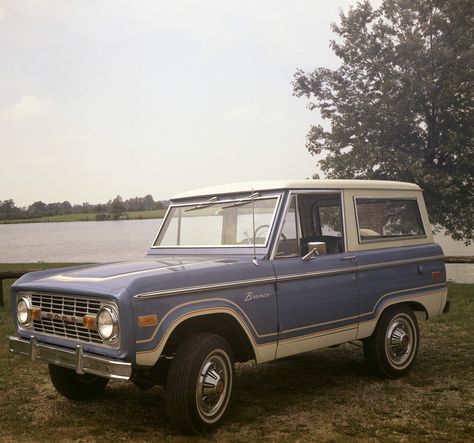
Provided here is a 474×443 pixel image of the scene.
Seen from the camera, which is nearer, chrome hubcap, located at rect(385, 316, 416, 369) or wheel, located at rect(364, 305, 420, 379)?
wheel, located at rect(364, 305, 420, 379)

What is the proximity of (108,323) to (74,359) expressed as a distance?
46 centimetres

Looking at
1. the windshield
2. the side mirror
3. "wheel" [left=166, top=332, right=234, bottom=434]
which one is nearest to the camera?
"wheel" [left=166, top=332, right=234, bottom=434]

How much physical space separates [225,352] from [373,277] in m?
2.11

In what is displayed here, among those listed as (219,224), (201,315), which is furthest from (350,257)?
(201,315)

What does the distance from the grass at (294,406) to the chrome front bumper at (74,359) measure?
654mm

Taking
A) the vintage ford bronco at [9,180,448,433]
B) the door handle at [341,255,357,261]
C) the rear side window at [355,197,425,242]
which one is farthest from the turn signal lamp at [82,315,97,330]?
the rear side window at [355,197,425,242]

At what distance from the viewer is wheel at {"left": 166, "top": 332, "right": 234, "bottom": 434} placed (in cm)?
453

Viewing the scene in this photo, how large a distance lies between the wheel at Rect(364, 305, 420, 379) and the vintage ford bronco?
2 cm

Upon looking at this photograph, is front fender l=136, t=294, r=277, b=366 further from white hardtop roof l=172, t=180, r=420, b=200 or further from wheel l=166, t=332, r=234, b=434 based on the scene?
white hardtop roof l=172, t=180, r=420, b=200

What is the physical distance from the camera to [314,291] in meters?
5.57

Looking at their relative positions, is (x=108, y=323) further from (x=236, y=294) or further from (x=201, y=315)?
(x=236, y=294)

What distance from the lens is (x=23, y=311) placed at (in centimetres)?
522

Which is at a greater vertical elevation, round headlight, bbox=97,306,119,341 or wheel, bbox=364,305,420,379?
round headlight, bbox=97,306,119,341

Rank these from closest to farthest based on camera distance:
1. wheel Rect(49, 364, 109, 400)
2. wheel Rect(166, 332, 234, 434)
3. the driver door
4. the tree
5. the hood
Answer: the hood, wheel Rect(166, 332, 234, 434), the driver door, wheel Rect(49, 364, 109, 400), the tree
